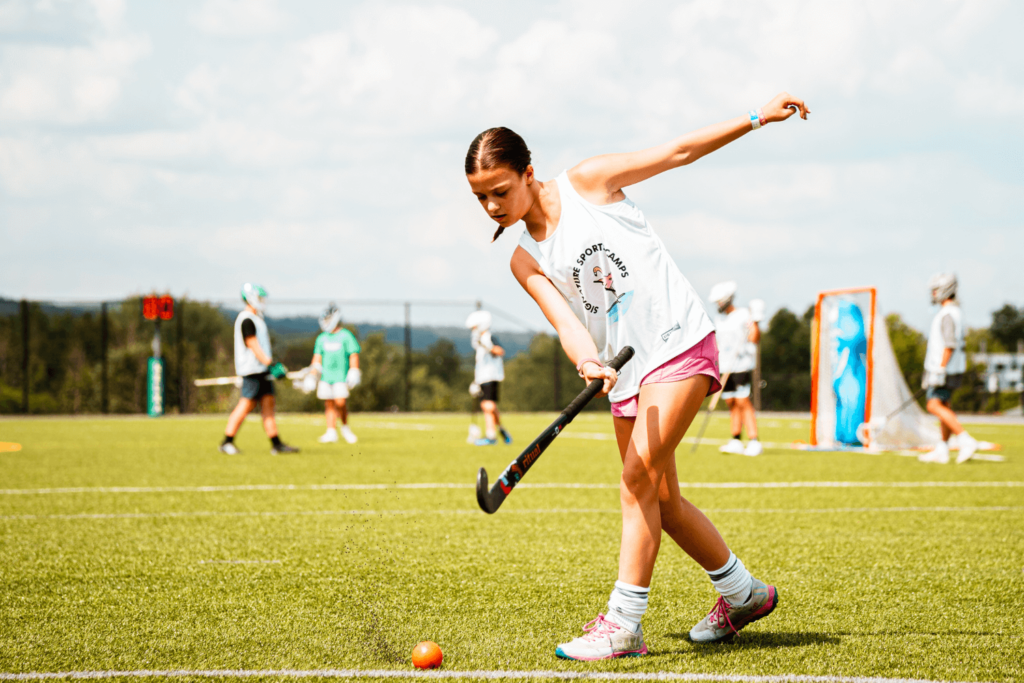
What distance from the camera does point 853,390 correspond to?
13.4 m

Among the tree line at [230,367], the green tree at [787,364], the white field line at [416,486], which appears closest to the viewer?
the white field line at [416,486]

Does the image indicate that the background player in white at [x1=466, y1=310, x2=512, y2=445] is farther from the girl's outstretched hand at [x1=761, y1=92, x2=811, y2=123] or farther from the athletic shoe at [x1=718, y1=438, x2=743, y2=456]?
the girl's outstretched hand at [x1=761, y1=92, x2=811, y2=123]

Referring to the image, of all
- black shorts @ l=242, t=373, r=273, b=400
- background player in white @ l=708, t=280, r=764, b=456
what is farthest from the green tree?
black shorts @ l=242, t=373, r=273, b=400

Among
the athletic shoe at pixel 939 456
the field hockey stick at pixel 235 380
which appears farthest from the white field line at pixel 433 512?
the field hockey stick at pixel 235 380

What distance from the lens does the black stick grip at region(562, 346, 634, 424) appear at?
3.23 m

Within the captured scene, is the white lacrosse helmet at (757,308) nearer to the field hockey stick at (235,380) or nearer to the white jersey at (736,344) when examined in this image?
the white jersey at (736,344)

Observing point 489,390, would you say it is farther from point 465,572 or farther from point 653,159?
point 653,159

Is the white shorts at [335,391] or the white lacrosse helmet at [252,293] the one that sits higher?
the white lacrosse helmet at [252,293]

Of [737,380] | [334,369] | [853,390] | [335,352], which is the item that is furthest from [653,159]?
[335,352]

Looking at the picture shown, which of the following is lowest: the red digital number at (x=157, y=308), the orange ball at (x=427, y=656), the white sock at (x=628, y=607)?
the orange ball at (x=427, y=656)

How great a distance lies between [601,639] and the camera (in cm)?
343

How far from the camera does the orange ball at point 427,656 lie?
10.9 ft

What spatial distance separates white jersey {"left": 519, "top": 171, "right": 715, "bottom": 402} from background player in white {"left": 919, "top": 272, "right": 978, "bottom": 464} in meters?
8.78

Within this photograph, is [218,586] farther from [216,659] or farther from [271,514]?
[271,514]
